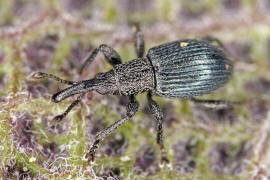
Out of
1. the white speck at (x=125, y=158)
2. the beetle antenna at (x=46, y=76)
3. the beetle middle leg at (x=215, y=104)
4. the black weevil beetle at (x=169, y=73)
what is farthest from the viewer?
the beetle middle leg at (x=215, y=104)

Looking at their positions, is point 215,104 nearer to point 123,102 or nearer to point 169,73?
point 169,73

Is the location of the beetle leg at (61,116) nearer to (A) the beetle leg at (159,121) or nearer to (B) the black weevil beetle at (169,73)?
(B) the black weevil beetle at (169,73)

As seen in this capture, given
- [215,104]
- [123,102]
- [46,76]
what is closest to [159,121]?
[123,102]

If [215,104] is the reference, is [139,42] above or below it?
above

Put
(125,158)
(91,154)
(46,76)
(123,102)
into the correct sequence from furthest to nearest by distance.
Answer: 1. (123,102)
2. (46,76)
3. (125,158)
4. (91,154)

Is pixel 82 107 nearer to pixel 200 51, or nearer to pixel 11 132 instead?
pixel 11 132

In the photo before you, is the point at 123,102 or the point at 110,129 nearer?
the point at 110,129

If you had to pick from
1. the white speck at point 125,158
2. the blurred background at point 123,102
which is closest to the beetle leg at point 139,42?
the blurred background at point 123,102

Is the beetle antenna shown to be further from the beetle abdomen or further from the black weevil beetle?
the beetle abdomen
